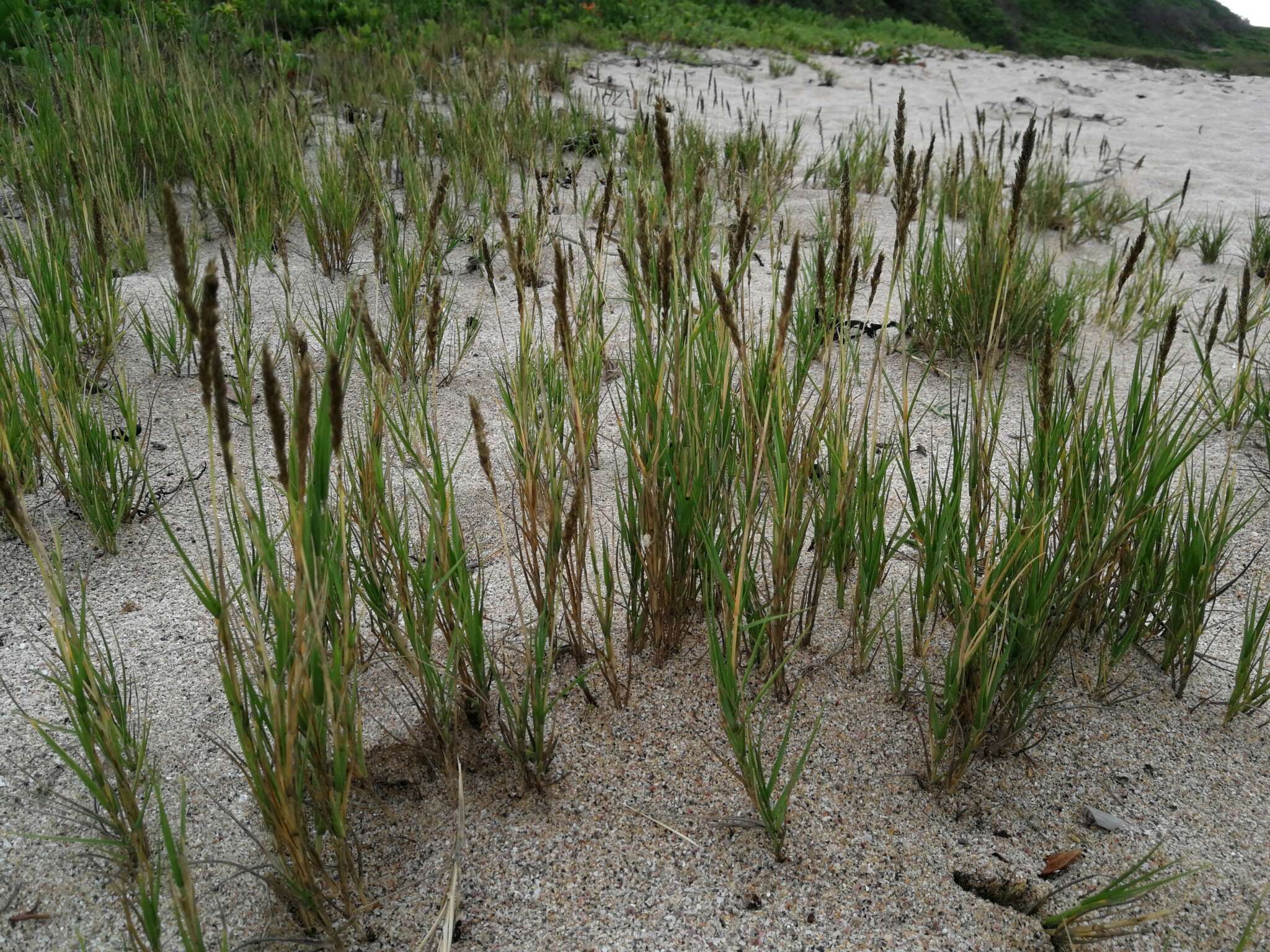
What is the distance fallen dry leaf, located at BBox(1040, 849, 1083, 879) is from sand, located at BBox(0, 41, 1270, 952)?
13 millimetres

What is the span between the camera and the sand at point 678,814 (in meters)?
1.09

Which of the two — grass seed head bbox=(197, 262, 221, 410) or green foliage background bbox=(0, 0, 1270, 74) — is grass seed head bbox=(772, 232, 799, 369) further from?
green foliage background bbox=(0, 0, 1270, 74)

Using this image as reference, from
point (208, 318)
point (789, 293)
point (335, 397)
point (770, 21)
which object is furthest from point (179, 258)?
point (770, 21)

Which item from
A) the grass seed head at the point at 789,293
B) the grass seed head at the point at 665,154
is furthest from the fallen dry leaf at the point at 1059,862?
the grass seed head at the point at 665,154

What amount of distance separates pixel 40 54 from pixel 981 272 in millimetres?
4302

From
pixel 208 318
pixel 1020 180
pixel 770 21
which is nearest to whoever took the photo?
pixel 208 318

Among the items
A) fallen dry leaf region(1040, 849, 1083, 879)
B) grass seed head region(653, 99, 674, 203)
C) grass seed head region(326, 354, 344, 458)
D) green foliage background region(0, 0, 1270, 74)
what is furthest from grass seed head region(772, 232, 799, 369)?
green foliage background region(0, 0, 1270, 74)

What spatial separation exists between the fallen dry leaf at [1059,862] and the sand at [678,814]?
0.01m

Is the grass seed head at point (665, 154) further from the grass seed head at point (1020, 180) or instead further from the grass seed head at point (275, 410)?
the grass seed head at point (275, 410)

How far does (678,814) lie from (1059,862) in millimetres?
515

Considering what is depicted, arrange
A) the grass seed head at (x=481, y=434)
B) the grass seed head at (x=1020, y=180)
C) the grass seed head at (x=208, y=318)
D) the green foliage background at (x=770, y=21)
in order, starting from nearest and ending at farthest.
Answer: the grass seed head at (x=208, y=318)
the grass seed head at (x=481, y=434)
the grass seed head at (x=1020, y=180)
the green foliage background at (x=770, y=21)

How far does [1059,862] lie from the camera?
3.84ft

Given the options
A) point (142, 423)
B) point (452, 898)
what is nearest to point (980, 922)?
point (452, 898)

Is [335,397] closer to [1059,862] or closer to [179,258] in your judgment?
[179,258]
